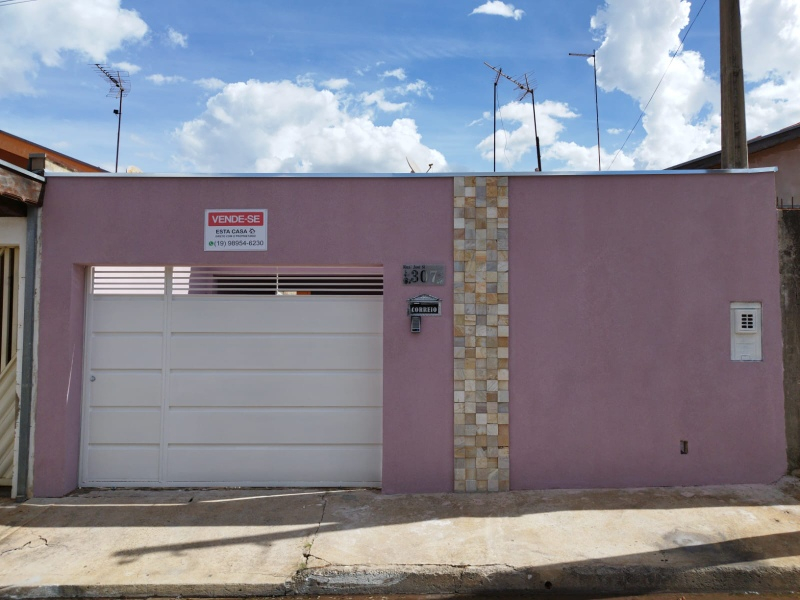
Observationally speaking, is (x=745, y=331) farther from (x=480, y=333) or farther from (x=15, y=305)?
(x=15, y=305)

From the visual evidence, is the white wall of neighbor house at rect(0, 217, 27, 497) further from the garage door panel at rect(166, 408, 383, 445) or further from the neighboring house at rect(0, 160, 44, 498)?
the garage door panel at rect(166, 408, 383, 445)

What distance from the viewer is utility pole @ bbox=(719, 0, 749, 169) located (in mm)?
6207

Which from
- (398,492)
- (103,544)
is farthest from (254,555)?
(398,492)

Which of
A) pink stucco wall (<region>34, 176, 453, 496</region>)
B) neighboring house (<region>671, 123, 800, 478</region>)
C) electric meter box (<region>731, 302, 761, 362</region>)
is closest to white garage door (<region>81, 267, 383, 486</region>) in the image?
pink stucco wall (<region>34, 176, 453, 496</region>)

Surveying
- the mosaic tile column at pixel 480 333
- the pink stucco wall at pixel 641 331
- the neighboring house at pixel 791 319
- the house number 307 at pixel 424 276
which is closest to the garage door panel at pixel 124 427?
the house number 307 at pixel 424 276

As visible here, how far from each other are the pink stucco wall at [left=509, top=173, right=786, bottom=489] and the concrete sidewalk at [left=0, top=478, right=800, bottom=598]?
1.20 ft

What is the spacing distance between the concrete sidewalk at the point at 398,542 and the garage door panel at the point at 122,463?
19 centimetres

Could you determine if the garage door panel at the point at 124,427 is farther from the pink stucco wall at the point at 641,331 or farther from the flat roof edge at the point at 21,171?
the pink stucco wall at the point at 641,331

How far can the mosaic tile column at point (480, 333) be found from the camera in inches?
218

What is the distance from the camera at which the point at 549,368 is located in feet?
18.4

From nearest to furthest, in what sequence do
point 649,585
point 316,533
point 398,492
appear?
1. point 649,585
2. point 316,533
3. point 398,492

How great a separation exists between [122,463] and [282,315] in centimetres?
224

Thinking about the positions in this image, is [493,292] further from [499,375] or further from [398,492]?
[398,492]

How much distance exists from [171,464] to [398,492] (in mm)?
2363
